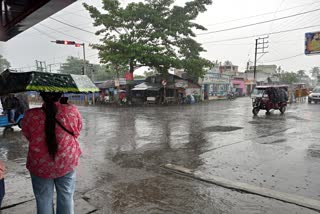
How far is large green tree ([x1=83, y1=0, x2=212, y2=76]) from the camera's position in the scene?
2512 cm

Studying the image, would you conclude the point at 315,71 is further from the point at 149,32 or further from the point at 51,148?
the point at 51,148

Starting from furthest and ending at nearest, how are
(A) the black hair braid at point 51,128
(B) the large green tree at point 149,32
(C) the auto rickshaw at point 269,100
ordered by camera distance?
(B) the large green tree at point 149,32 → (C) the auto rickshaw at point 269,100 → (A) the black hair braid at point 51,128

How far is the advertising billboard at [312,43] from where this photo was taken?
82.5 feet

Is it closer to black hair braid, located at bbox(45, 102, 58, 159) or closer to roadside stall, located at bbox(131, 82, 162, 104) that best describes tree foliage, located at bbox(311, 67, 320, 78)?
roadside stall, located at bbox(131, 82, 162, 104)

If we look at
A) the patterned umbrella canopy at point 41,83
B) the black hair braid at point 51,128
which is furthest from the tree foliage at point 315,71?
the black hair braid at point 51,128

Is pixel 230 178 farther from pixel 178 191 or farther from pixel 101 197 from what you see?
pixel 101 197

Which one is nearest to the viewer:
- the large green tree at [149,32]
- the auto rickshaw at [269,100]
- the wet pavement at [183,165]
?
the wet pavement at [183,165]

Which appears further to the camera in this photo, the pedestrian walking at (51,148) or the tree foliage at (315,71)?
the tree foliage at (315,71)

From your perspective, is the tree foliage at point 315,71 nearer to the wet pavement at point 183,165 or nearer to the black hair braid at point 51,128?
the wet pavement at point 183,165

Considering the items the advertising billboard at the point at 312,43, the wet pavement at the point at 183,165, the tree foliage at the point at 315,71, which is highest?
the tree foliage at the point at 315,71

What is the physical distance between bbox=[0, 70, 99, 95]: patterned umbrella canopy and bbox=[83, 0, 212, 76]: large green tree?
21.8 m

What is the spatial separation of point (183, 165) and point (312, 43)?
25.8m

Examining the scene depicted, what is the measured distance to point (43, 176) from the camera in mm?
2559

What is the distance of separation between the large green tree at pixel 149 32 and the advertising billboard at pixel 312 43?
399 inches
